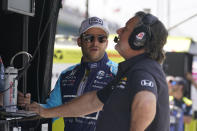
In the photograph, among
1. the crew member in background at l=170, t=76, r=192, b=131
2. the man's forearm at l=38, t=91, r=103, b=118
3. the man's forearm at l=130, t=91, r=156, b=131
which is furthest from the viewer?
the crew member in background at l=170, t=76, r=192, b=131

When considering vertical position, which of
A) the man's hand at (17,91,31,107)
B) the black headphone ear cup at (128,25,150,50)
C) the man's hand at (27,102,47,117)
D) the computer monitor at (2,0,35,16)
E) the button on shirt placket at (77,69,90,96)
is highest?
the computer monitor at (2,0,35,16)

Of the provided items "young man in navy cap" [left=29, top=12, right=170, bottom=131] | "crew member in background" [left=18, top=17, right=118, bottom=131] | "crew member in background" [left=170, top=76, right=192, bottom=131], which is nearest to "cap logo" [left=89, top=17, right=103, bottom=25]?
"crew member in background" [left=18, top=17, right=118, bottom=131]

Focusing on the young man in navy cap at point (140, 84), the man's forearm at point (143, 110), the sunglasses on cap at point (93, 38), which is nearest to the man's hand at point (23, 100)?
the young man in navy cap at point (140, 84)

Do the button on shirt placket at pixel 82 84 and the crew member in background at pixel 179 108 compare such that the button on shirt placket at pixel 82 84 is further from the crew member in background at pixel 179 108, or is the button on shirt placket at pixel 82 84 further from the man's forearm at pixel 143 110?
the crew member in background at pixel 179 108

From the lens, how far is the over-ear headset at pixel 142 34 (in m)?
2.20

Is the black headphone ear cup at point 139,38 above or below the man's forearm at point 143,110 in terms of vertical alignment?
above

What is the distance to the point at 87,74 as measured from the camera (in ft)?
10.8

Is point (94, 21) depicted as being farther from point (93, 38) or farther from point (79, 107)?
point (79, 107)

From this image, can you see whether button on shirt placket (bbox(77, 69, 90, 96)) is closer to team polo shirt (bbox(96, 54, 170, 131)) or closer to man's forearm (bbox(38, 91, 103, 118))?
man's forearm (bbox(38, 91, 103, 118))

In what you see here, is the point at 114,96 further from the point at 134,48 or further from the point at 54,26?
the point at 54,26

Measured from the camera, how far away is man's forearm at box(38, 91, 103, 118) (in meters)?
2.65

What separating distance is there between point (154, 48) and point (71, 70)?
1.36m

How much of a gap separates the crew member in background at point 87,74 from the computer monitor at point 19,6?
2.13ft

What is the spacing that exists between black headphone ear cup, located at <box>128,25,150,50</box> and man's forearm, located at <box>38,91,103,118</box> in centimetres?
55
